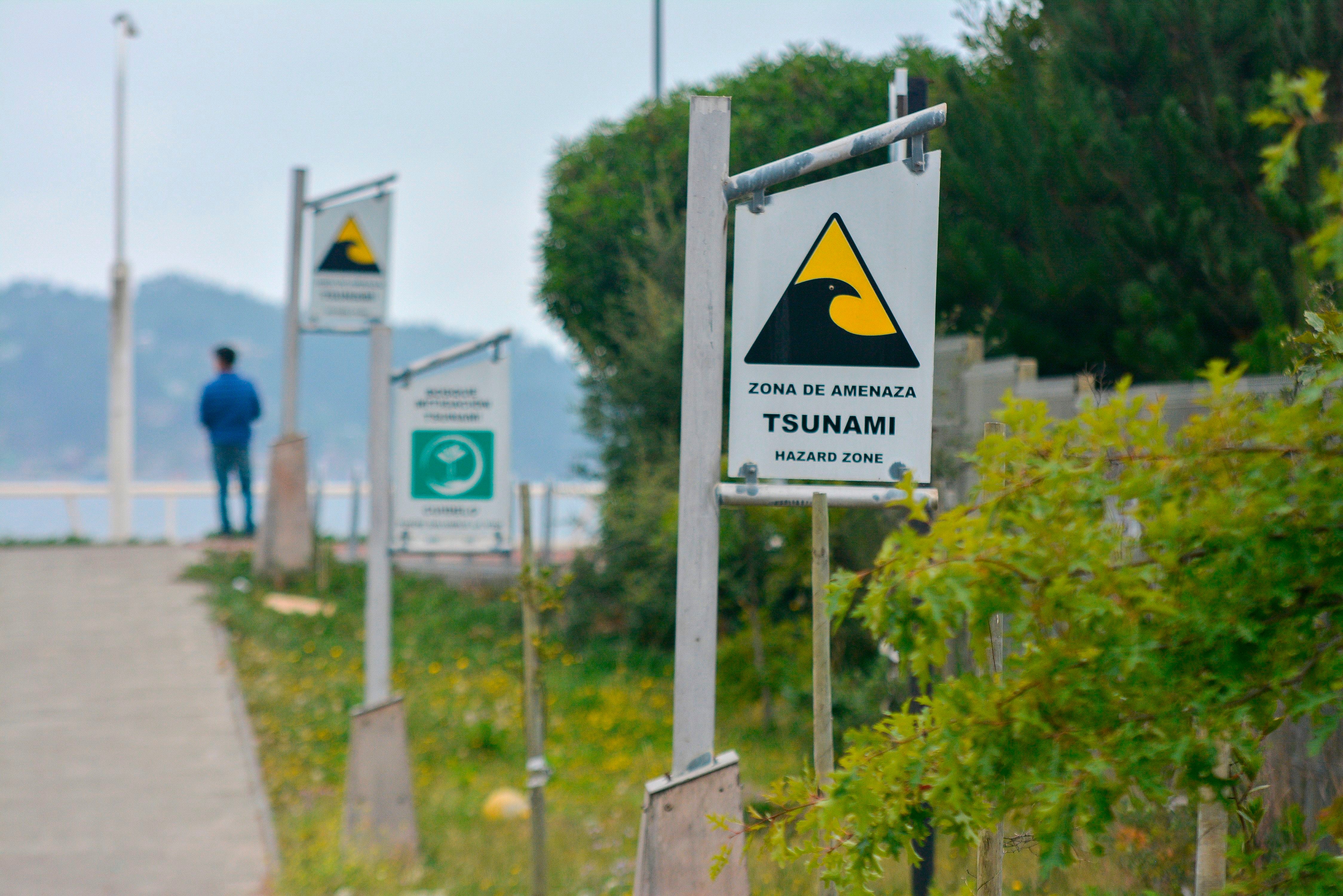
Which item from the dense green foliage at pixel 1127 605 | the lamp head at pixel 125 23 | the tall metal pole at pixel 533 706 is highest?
the lamp head at pixel 125 23

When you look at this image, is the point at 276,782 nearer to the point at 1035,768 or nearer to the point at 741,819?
the point at 741,819

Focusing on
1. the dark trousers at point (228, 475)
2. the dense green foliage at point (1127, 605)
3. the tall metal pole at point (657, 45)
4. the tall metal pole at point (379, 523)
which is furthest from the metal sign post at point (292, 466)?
the tall metal pole at point (657, 45)

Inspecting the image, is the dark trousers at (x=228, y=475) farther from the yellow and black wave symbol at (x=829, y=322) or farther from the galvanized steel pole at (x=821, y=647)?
the galvanized steel pole at (x=821, y=647)

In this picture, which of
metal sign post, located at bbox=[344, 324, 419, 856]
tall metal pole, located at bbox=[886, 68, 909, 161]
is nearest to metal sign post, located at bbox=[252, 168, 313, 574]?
metal sign post, located at bbox=[344, 324, 419, 856]

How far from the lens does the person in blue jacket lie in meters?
12.8

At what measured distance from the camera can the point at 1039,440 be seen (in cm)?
173

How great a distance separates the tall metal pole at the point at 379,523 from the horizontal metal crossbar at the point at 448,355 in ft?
0.36

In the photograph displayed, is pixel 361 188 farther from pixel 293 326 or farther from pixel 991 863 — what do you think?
pixel 991 863

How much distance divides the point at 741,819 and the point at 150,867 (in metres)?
3.93

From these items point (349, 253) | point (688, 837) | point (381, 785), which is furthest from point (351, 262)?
point (688, 837)

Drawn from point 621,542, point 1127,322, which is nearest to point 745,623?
point 621,542

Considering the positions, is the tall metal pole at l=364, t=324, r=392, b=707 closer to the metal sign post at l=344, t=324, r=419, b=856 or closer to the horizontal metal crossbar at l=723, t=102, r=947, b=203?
the metal sign post at l=344, t=324, r=419, b=856

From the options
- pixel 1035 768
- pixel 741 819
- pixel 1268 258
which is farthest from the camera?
pixel 1268 258

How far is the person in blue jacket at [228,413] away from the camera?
42.0 feet
